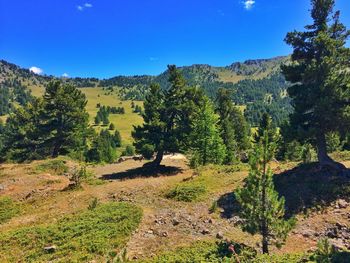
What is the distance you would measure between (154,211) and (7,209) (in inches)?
585

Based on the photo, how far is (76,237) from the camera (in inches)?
1027

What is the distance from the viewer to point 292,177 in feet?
108

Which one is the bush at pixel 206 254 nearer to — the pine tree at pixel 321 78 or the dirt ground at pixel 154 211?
the dirt ground at pixel 154 211

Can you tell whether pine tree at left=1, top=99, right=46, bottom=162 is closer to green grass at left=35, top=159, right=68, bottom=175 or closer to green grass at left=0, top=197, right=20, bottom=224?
green grass at left=35, top=159, right=68, bottom=175

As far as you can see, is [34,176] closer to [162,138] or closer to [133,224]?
[162,138]

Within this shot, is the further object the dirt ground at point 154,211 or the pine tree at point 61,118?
the pine tree at point 61,118

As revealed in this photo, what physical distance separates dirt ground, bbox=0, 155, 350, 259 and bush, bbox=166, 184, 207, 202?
810 mm

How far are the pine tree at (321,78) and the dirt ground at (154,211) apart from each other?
25.0 ft

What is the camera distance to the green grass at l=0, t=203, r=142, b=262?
24.0 m

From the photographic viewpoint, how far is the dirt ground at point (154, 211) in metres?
24.5

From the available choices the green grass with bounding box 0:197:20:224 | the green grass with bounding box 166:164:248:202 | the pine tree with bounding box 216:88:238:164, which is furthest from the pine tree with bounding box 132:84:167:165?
the pine tree with bounding box 216:88:238:164

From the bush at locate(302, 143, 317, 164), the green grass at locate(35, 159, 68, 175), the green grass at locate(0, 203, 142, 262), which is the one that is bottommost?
the green grass at locate(0, 203, 142, 262)

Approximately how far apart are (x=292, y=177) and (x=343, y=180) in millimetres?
4536

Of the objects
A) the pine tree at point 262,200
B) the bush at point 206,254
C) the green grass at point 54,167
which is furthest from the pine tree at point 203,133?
the pine tree at point 262,200
